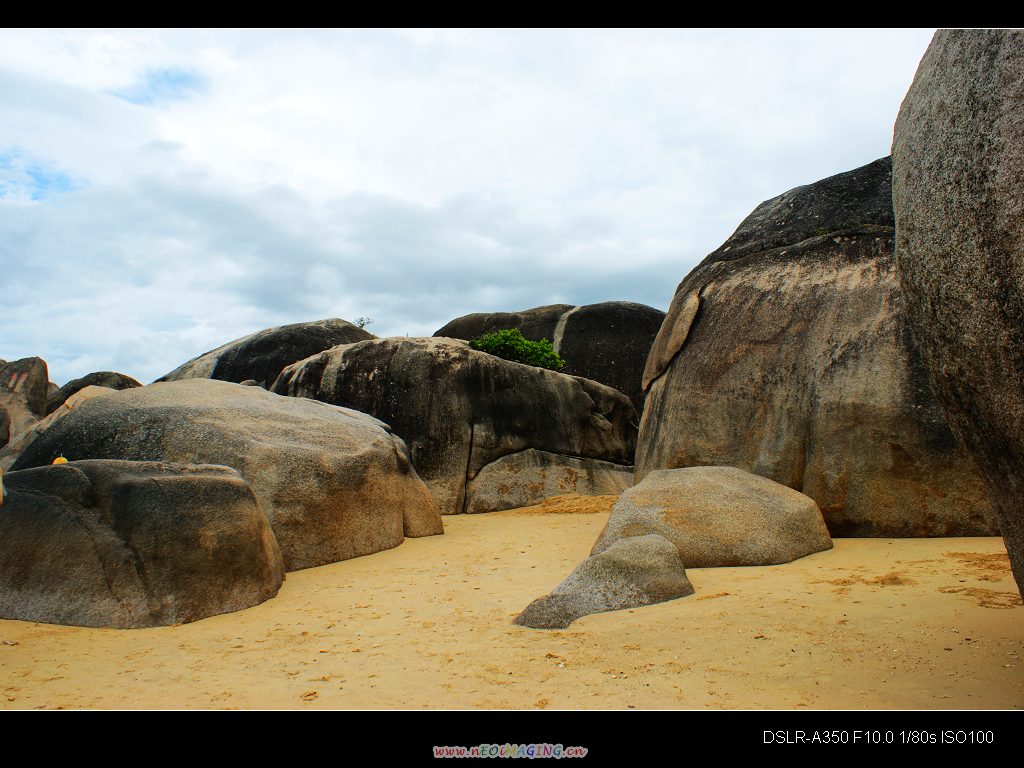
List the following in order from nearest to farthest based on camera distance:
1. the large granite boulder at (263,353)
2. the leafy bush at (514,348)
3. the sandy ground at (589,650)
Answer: the sandy ground at (589,650), the leafy bush at (514,348), the large granite boulder at (263,353)

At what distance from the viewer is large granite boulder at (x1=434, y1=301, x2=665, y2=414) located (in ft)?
49.6

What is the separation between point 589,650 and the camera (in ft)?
11.4

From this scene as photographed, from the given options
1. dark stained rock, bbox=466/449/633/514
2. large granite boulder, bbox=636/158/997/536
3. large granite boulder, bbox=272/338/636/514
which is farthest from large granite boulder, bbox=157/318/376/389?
large granite boulder, bbox=636/158/997/536

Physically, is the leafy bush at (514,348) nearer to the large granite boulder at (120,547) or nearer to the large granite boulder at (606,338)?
the large granite boulder at (606,338)

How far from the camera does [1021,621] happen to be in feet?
11.1

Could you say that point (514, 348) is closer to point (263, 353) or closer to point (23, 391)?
point (263, 353)

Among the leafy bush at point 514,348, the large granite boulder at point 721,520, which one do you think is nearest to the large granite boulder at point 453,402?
the leafy bush at point 514,348

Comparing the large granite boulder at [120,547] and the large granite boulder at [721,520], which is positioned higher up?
the large granite boulder at [120,547]

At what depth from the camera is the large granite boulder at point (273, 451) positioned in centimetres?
621

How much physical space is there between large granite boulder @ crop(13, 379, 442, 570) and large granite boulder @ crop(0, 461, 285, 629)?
3.45 ft

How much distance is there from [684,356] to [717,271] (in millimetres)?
1068

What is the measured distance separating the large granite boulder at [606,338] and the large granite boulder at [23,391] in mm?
11704

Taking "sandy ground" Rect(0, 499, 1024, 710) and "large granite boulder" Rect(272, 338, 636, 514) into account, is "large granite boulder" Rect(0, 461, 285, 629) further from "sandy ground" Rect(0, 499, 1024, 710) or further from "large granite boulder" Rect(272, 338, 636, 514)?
"large granite boulder" Rect(272, 338, 636, 514)
